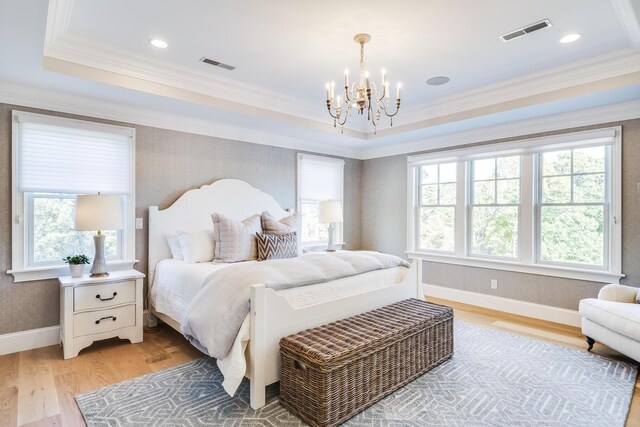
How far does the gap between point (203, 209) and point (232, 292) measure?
6.59ft

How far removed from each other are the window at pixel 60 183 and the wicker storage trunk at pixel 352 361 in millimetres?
2360

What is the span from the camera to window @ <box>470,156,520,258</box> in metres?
4.30

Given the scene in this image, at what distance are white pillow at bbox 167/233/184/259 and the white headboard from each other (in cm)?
7

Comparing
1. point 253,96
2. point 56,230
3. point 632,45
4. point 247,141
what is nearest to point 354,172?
point 247,141

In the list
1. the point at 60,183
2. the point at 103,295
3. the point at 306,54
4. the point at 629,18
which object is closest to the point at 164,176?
the point at 60,183

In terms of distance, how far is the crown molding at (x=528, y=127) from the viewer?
347cm

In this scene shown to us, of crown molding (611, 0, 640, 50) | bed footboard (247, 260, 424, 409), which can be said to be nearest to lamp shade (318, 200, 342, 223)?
bed footboard (247, 260, 424, 409)

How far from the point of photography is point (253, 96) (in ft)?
12.6

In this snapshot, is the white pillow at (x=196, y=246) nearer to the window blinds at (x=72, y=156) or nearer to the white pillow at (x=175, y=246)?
the white pillow at (x=175, y=246)

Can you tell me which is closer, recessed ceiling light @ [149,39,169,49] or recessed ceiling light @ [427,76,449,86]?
recessed ceiling light @ [149,39,169,49]

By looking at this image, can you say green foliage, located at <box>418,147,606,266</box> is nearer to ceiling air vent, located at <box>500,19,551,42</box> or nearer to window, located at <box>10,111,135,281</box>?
ceiling air vent, located at <box>500,19,551,42</box>

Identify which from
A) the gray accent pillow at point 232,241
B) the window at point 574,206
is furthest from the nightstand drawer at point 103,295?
the window at point 574,206

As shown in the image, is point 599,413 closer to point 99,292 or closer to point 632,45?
point 632,45

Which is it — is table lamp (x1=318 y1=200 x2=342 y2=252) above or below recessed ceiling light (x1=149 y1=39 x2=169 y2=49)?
below
